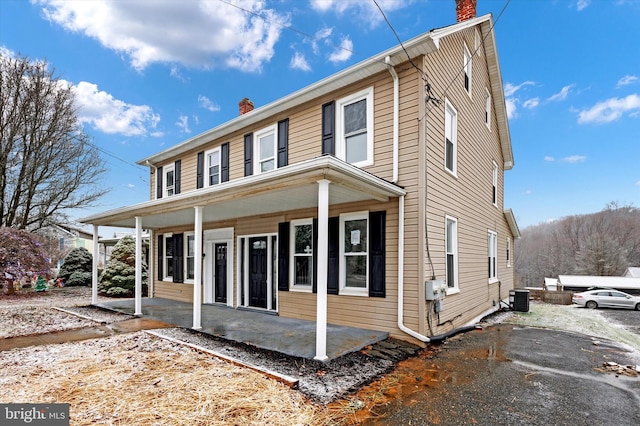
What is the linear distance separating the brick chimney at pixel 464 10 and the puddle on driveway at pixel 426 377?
26.8 feet

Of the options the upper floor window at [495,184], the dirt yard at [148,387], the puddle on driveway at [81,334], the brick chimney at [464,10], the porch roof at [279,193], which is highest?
the brick chimney at [464,10]

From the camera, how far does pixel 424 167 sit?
611 centimetres

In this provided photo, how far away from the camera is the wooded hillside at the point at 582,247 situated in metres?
29.4

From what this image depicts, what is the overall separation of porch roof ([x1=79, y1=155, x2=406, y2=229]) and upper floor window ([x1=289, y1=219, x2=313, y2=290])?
20.1 inches

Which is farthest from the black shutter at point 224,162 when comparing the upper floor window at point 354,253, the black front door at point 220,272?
the upper floor window at point 354,253

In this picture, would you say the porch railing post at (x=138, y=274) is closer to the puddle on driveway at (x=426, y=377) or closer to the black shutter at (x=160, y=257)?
the black shutter at (x=160, y=257)

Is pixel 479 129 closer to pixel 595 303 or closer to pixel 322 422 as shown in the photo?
pixel 322 422

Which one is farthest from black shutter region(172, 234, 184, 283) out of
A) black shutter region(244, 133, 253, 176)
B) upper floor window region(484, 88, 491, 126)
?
upper floor window region(484, 88, 491, 126)

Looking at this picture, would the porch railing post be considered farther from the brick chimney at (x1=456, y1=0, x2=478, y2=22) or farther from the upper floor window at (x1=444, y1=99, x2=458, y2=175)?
the brick chimney at (x1=456, y1=0, x2=478, y2=22)

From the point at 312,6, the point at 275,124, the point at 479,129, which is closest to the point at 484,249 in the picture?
the point at 479,129

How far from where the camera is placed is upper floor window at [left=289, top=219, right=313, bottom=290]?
303 inches

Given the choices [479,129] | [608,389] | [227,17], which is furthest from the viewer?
[479,129]

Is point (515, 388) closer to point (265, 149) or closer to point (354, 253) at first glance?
point (354, 253)

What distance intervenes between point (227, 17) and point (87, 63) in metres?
8.59
